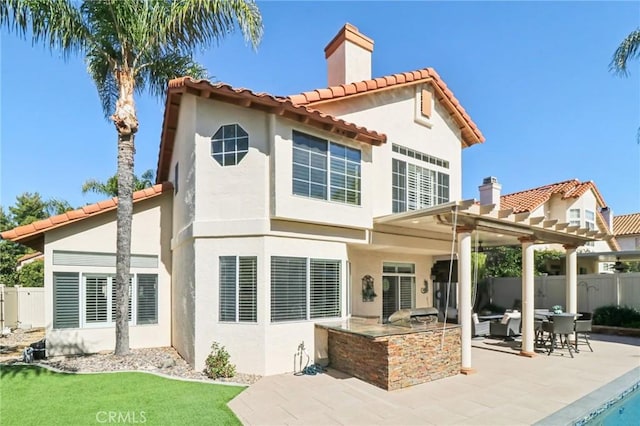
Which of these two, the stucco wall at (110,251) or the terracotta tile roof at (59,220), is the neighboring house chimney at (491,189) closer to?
the stucco wall at (110,251)

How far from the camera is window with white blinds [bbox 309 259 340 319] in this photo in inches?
441

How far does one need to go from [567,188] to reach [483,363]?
2105 centimetres

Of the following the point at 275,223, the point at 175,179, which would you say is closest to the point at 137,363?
the point at 275,223

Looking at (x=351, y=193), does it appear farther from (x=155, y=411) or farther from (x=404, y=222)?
(x=155, y=411)

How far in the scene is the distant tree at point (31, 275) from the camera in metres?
26.0

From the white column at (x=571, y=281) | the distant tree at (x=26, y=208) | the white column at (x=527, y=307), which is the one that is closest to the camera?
the white column at (x=527, y=307)

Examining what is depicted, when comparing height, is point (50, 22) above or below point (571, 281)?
above

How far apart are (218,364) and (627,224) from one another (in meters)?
38.6

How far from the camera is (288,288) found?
10.7 meters

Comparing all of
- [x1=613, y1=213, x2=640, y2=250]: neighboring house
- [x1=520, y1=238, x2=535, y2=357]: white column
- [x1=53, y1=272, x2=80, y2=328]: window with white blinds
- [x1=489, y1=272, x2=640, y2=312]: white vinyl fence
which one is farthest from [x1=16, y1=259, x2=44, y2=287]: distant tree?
[x1=613, y1=213, x2=640, y2=250]: neighboring house

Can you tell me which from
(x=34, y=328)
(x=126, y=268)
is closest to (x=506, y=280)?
(x=126, y=268)

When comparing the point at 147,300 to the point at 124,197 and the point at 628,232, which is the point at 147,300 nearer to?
the point at 124,197

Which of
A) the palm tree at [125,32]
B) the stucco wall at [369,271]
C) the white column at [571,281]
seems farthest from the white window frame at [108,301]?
the white column at [571,281]

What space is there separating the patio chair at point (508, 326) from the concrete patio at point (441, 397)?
134 inches
